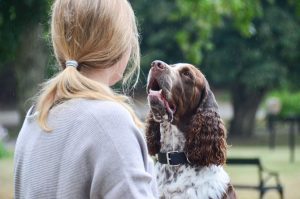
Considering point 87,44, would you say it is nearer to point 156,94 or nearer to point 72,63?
point 72,63

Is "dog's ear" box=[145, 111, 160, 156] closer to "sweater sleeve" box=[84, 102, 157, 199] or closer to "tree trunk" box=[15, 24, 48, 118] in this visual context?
"sweater sleeve" box=[84, 102, 157, 199]

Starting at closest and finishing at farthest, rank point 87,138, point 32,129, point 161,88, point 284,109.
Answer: point 87,138
point 32,129
point 161,88
point 284,109

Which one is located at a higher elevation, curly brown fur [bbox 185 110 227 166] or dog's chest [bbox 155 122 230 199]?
curly brown fur [bbox 185 110 227 166]

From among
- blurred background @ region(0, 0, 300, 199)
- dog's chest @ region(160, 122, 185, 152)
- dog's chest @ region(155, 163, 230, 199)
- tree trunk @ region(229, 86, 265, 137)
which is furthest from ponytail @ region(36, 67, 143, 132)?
tree trunk @ region(229, 86, 265, 137)

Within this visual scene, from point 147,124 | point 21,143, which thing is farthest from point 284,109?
point 21,143

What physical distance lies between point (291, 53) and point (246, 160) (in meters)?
18.8

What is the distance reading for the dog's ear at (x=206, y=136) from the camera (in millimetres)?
4078

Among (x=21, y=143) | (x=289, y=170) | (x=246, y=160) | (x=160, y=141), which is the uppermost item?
(x=21, y=143)

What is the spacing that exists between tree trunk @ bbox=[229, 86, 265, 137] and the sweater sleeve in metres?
28.1

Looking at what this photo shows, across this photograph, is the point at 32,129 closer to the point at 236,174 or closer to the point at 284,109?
A: the point at 236,174

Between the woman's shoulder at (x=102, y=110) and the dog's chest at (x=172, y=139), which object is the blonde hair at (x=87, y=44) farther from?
the dog's chest at (x=172, y=139)

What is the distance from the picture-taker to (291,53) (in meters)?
27.8

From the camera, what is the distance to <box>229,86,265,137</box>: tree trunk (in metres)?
30.0

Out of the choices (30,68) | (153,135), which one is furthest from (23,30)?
(153,135)
